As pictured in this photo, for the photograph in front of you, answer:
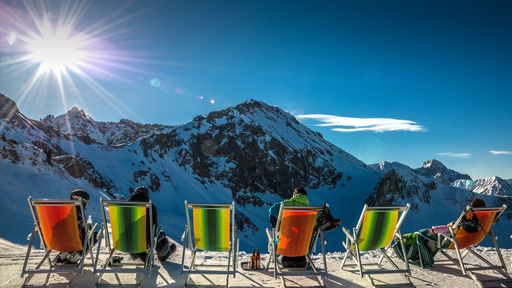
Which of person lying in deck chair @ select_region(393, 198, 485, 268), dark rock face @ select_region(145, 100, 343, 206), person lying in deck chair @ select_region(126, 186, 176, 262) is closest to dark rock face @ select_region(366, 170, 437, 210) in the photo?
dark rock face @ select_region(145, 100, 343, 206)

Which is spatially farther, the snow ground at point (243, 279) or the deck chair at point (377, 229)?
the deck chair at point (377, 229)

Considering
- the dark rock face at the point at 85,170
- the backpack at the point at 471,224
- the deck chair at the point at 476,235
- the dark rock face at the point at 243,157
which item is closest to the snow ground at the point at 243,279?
the deck chair at the point at 476,235

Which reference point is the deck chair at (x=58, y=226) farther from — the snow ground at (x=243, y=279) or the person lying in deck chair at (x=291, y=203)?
the person lying in deck chair at (x=291, y=203)

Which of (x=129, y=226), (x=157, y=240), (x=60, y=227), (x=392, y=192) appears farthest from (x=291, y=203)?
(x=392, y=192)

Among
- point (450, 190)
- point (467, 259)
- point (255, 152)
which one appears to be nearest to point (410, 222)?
point (450, 190)

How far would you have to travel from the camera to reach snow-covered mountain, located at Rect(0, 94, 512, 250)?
84375mm

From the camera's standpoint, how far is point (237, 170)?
134 m

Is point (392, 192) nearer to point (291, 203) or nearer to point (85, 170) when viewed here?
point (85, 170)

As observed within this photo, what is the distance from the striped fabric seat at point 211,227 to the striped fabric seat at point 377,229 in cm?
228

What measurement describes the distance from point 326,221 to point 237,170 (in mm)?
129080

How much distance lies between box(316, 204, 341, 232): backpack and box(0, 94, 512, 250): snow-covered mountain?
5586 centimetres

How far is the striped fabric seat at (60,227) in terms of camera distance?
212 inches

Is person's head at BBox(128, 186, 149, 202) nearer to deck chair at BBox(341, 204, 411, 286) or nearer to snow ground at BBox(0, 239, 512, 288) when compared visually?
snow ground at BBox(0, 239, 512, 288)

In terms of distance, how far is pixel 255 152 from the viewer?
145 meters
